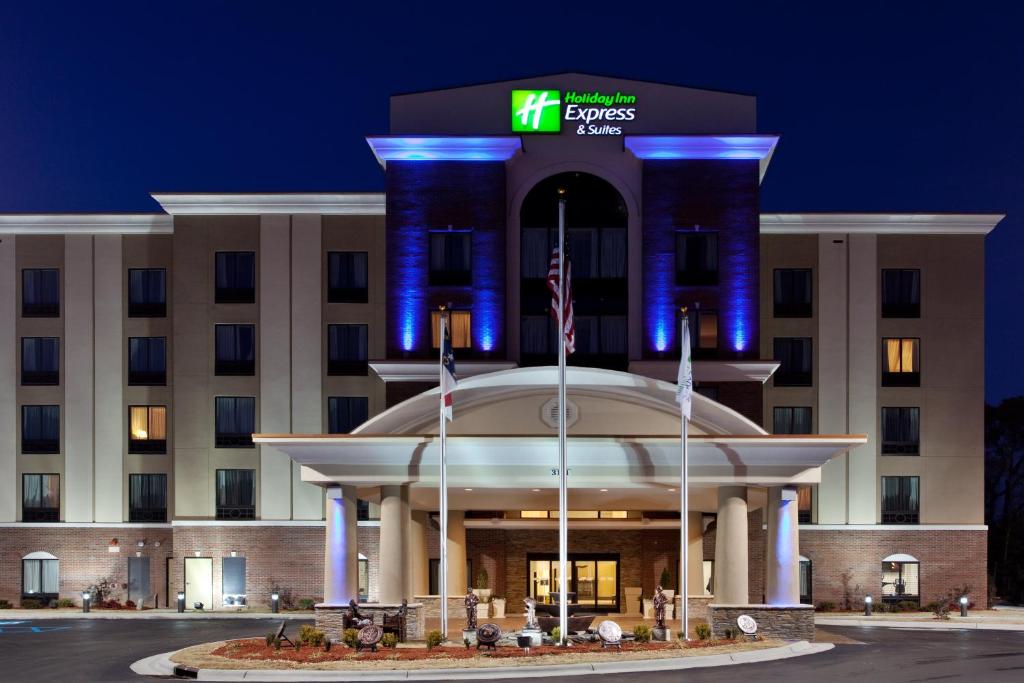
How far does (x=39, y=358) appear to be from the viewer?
57.5 m

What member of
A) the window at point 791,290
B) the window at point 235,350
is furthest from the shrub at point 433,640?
the window at point 791,290

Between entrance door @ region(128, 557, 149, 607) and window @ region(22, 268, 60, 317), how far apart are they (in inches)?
470

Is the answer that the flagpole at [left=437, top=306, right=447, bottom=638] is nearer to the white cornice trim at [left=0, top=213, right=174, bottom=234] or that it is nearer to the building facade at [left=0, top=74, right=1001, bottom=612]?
the building facade at [left=0, top=74, right=1001, bottom=612]

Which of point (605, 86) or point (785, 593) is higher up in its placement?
point (605, 86)

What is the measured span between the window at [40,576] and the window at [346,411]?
13766 millimetres

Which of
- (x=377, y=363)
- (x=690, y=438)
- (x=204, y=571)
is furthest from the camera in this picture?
(x=204, y=571)

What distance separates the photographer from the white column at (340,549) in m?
35.7

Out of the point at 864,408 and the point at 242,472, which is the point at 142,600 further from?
the point at 864,408

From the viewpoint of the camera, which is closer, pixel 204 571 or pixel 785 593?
pixel 785 593

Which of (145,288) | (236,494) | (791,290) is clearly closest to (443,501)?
(236,494)

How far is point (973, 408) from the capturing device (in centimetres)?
5566

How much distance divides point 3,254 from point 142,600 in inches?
661

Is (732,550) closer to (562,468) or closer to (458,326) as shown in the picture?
(562,468)

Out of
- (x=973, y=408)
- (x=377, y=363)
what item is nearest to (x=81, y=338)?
(x=377, y=363)
